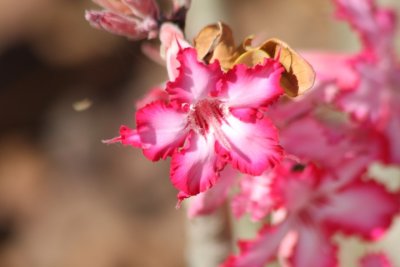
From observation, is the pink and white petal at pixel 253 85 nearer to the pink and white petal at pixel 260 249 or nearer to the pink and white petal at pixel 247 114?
the pink and white petal at pixel 247 114

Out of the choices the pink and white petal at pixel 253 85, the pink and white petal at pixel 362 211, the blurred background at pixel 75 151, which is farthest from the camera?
the blurred background at pixel 75 151

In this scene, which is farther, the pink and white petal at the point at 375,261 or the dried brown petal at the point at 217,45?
the pink and white petal at the point at 375,261

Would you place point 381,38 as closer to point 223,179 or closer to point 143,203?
point 223,179

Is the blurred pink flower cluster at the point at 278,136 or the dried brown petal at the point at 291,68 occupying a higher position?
the dried brown petal at the point at 291,68

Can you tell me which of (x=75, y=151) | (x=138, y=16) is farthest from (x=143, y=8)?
(x=75, y=151)

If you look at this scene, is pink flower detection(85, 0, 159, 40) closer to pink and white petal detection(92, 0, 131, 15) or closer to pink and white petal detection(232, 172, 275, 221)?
pink and white petal detection(92, 0, 131, 15)

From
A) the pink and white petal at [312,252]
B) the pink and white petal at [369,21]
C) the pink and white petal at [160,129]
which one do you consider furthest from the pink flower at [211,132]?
the pink and white petal at [369,21]

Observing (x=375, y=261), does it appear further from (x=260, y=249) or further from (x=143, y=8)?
(x=143, y=8)
